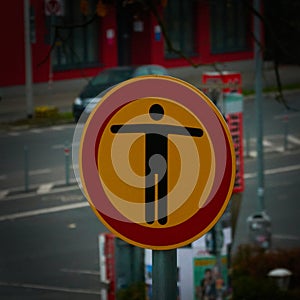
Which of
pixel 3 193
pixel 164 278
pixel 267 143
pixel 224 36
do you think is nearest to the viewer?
pixel 164 278

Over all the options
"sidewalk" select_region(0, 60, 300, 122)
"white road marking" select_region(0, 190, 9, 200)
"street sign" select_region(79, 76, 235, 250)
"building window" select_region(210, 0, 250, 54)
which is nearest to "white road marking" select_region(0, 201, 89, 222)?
"white road marking" select_region(0, 190, 9, 200)

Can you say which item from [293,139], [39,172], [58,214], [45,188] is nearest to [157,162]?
[58,214]

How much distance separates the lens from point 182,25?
36.2m

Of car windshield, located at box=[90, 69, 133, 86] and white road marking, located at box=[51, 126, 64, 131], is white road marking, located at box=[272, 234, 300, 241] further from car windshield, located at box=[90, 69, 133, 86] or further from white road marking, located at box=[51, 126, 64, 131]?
white road marking, located at box=[51, 126, 64, 131]

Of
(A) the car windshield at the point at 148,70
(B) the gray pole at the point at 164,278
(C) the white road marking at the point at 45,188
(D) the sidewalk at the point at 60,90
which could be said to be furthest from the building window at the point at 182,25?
(B) the gray pole at the point at 164,278

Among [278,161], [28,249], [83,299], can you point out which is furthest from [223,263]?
[278,161]

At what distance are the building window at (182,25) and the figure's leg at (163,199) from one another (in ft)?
105

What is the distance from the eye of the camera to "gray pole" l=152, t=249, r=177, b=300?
341 centimetres

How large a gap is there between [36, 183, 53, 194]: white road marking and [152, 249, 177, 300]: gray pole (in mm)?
17641

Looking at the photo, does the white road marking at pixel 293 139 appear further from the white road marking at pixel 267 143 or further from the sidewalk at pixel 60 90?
the sidewalk at pixel 60 90

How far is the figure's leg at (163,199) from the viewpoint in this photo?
341 cm

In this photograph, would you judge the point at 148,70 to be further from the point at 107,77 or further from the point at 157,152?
the point at 157,152

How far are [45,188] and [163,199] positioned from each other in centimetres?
1805

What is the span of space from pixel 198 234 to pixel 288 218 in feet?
50.1
